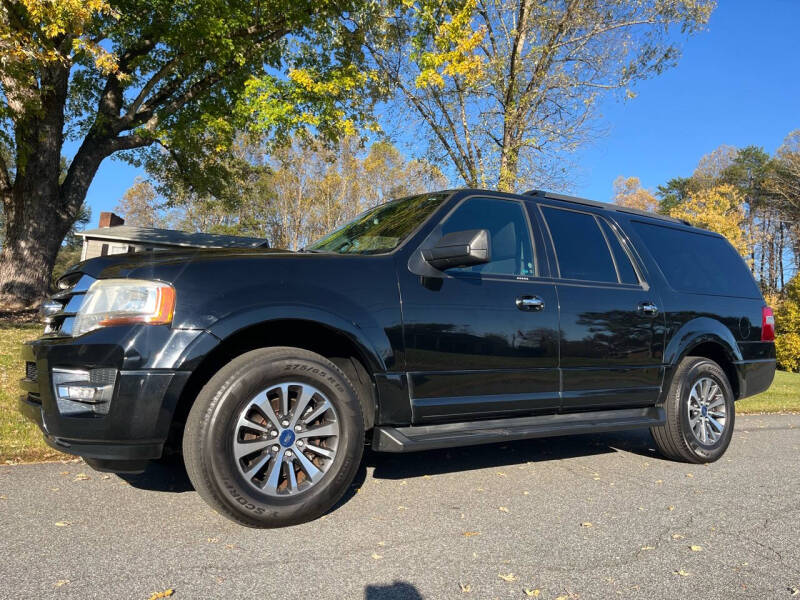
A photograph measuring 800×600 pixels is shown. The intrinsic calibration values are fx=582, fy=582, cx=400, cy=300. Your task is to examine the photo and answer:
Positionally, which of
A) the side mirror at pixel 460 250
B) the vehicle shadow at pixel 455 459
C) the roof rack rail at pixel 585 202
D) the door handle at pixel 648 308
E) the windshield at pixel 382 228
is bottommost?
the vehicle shadow at pixel 455 459

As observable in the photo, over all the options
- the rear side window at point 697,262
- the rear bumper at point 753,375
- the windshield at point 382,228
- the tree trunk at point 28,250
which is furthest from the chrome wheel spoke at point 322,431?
the tree trunk at point 28,250

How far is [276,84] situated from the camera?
13750 millimetres

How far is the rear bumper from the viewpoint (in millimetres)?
5414

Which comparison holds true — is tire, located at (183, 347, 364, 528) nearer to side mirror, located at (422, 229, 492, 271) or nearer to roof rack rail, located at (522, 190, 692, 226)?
side mirror, located at (422, 229, 492, 271)

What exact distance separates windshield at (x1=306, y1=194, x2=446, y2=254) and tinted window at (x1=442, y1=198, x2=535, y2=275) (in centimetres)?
20

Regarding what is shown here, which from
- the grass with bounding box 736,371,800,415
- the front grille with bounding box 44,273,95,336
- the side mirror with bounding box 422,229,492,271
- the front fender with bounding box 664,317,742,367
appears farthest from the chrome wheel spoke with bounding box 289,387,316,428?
the grass with bounding box 736,371,800,415

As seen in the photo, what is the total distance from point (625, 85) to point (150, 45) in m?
12.0

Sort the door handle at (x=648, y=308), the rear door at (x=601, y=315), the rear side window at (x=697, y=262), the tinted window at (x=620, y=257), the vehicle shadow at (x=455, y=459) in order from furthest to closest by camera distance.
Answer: the rear side window at (x=697, y=262)
the tinted window at (x=620, y=257)
the door handle at (x=648, y=308)
the rear door at (x=601, y=315)
the vehicle shadow at (x=455, y=459)

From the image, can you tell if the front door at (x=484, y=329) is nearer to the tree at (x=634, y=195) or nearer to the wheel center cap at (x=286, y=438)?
the wheel center cap at (x=286, y=438)

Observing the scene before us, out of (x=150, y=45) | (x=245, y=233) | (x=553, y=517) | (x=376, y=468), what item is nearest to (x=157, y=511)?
(x=376, y=468)

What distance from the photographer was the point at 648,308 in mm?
4727

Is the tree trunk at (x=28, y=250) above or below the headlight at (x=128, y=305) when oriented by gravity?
above

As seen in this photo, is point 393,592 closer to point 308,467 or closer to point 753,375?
point 308,467

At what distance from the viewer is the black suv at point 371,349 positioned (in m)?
2.88
